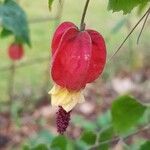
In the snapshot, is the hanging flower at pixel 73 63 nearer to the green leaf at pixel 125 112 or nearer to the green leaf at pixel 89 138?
the green leaf at pixel 125 112

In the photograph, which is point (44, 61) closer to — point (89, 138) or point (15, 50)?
point (15, 50)

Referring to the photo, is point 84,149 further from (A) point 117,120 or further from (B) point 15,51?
(B) point 15,51

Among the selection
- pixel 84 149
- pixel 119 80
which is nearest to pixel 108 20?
pixel 119 80

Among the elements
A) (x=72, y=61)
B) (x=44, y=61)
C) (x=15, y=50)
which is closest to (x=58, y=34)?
(x=72, y=61)

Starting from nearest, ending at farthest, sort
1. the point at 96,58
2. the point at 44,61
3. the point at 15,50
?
the point at 96,58, the point at 15,50, the point at 44,61

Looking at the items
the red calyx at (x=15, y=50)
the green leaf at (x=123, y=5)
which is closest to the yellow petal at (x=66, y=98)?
the green leaf at (x=123, y=5)

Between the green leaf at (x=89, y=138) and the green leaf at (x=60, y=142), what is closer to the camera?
the green leaf at (x=60, y=142)

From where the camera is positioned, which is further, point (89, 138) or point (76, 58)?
point (89, 138)

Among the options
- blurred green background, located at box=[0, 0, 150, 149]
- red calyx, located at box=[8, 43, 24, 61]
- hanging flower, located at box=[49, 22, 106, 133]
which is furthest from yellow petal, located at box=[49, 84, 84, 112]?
blurred green background, located at box=[0, 0, 150, 149]
